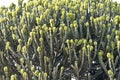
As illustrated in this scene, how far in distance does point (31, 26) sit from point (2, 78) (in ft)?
3.28

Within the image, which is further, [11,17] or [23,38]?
[11,17]

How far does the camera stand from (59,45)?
6.48 meters

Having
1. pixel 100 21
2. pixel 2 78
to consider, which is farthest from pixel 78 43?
pixel 2 78

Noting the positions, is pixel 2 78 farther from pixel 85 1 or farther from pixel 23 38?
pixel 85 1

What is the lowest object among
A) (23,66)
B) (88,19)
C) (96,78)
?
(96,78)

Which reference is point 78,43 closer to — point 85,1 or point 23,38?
point 23,38

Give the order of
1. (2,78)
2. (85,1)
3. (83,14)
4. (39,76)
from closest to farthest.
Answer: (39,76)
(2,78)
(83,14)
(85,1)

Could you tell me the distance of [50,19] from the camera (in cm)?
666

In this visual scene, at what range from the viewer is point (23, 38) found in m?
6.55

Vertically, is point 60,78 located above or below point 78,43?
below

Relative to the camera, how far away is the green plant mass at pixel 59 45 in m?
6.23

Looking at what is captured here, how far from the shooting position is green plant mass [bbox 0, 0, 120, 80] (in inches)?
245

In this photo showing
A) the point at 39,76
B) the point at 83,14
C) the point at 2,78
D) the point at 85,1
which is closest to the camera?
the point at 39,76

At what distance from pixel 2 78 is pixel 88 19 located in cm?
179
